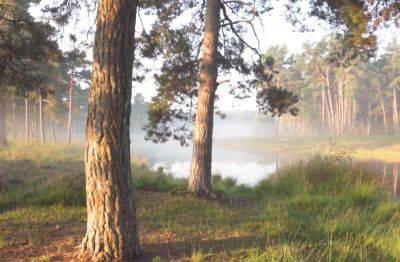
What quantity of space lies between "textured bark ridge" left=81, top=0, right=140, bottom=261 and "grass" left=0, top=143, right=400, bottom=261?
1.43 feet

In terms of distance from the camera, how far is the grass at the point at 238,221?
5227mm

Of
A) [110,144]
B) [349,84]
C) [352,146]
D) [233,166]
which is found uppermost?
[349,84]

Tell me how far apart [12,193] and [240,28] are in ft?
26.7

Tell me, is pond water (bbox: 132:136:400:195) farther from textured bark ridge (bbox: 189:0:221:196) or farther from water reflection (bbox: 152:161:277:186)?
textured bark ridge (bbox: 189:0:221:196)

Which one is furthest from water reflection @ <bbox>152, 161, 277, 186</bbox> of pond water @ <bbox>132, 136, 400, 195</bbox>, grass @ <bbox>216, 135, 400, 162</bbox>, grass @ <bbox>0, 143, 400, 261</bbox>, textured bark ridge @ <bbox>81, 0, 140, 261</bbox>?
grass @ <bbox>216, 135, 400, 162</bbox>

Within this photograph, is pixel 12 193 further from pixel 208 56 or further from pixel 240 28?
pixel 240 28

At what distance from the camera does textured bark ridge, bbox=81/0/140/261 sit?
4906mm

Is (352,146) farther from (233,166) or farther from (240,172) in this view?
(240,172)

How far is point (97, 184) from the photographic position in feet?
16.2

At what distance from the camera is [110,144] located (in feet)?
16.1

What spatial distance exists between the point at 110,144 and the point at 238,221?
3335 mm

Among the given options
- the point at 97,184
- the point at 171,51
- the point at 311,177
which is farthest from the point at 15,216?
the point at 311,177

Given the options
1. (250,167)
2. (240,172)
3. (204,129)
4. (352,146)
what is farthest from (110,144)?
(352,146)

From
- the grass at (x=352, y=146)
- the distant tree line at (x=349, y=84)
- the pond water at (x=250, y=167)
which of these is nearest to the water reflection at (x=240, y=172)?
the pond water at (x=250, y=167)
